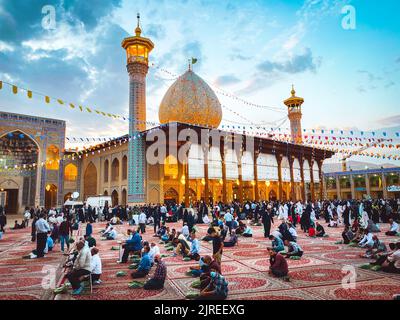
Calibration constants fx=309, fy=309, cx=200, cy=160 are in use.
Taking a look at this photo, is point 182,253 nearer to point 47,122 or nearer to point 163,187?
point 163,187

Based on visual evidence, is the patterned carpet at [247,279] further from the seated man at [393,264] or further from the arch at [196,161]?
the arch at [196,161]

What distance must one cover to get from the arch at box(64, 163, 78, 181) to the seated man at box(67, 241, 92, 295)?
25.5 m

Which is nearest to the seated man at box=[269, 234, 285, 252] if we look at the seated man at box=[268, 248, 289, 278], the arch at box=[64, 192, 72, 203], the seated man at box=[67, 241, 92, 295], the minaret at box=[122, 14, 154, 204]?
the seated man at box=[268, 248, 289, 278]

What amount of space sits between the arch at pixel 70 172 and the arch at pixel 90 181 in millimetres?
887

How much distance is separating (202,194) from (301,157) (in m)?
10.7

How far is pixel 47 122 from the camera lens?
25469 millimetres

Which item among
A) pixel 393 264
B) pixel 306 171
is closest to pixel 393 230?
pixel 393 264

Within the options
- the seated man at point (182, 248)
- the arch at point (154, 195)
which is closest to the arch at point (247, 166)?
the arch at point (154, 195)

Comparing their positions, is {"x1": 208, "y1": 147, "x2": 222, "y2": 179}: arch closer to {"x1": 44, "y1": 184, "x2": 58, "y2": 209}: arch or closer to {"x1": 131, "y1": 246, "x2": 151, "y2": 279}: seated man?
{"x1": 44, "y1": 184, "x2": 58, "y2": 209}: arch

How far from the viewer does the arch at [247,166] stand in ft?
81.1

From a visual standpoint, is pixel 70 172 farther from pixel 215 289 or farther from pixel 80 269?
pixel 215 289

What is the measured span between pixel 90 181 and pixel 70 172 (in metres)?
2.08

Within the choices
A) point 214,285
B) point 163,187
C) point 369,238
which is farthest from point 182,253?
point 163,187

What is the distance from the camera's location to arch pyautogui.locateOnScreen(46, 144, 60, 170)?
25.4 meters
